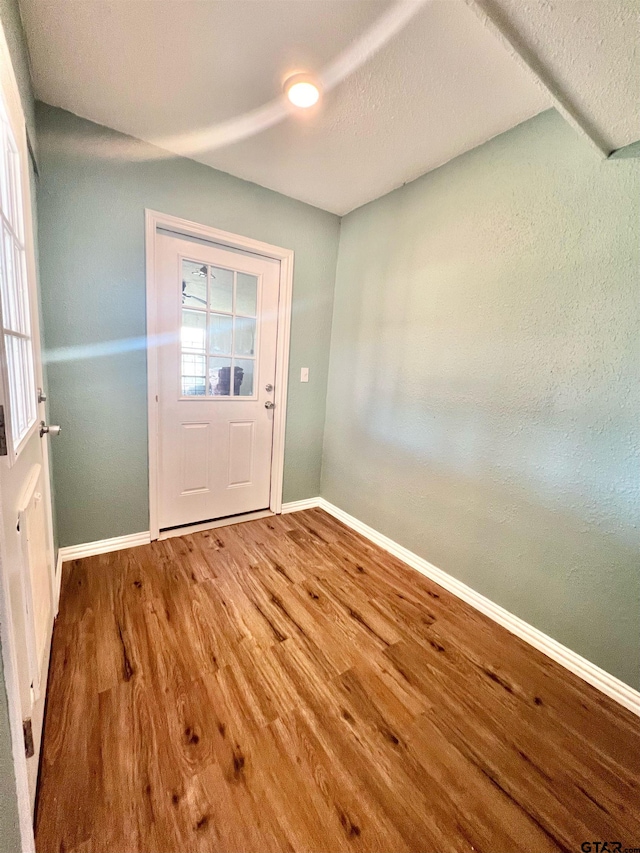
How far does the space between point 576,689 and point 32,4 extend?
326 cm

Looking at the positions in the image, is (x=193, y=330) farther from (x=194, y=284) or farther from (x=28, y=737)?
(x=28, y=737)

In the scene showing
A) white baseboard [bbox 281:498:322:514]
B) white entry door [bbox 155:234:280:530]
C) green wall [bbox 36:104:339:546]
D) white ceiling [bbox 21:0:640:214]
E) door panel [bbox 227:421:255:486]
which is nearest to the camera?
white ceiling [bbox 21:0:640:214]

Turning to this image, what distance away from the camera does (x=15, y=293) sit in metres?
1.07

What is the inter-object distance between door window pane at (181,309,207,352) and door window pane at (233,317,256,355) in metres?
0.23

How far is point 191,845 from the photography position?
2.71 feet

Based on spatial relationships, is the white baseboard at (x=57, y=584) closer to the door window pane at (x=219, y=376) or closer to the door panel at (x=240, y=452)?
the door panel at (x=240, y=452)

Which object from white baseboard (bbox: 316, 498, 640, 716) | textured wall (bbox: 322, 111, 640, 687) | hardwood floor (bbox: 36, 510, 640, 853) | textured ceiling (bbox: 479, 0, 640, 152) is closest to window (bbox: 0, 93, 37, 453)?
hardwood floor (bbox: 36, 510, 640, 853)

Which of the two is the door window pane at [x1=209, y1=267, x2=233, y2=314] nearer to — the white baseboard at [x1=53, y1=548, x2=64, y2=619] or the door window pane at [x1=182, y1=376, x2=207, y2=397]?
→ the door window pane at [x1=182, y1=376, x2=207, y2=397]

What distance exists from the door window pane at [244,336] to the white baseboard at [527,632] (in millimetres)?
1631

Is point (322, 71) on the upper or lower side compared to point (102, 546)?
upper

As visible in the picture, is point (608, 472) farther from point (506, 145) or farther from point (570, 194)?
point (506, 145)

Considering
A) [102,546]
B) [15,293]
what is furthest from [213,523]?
[15,293]

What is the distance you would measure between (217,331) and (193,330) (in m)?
0.16

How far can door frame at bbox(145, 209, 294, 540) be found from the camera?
6.48ft
